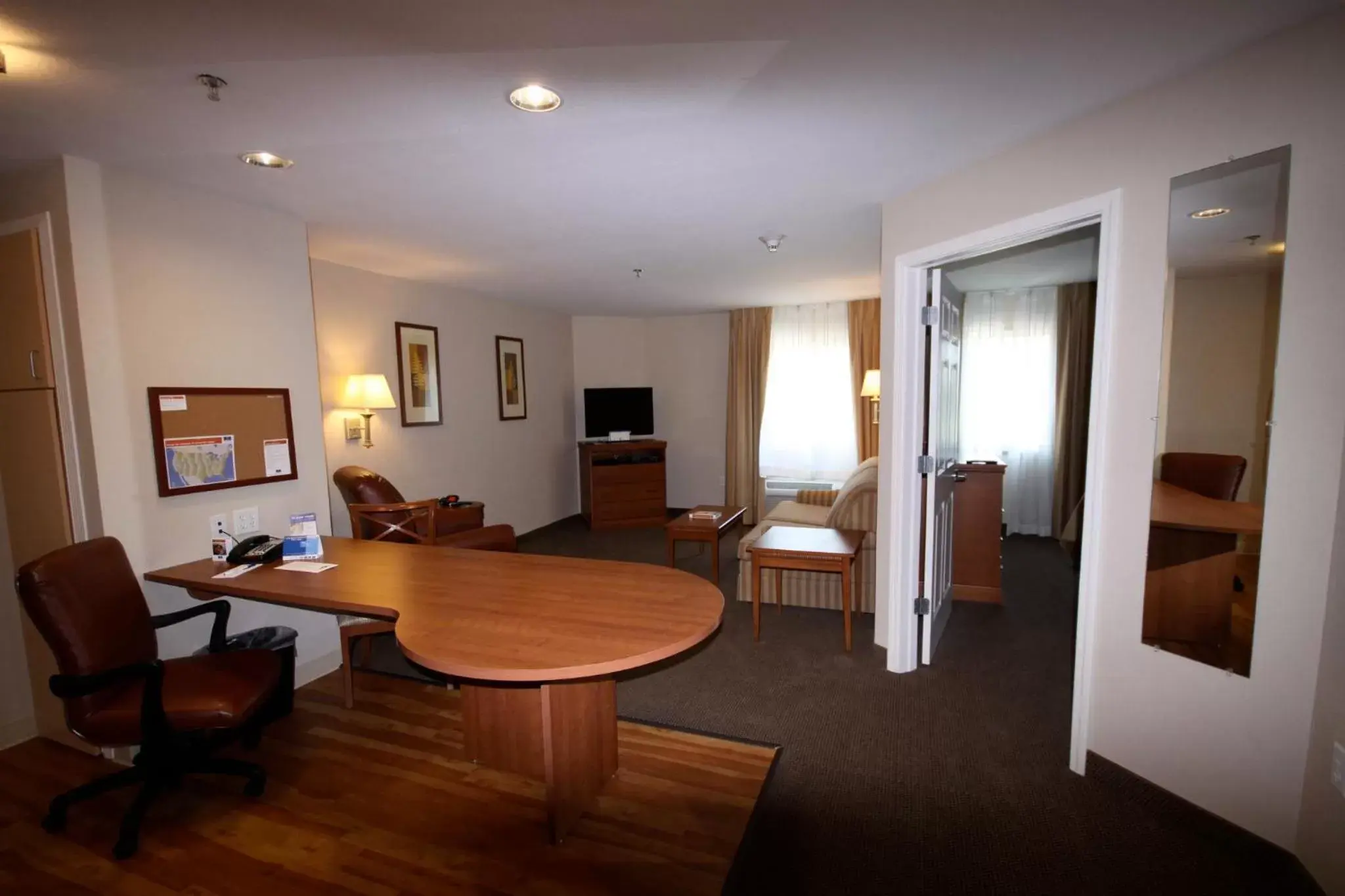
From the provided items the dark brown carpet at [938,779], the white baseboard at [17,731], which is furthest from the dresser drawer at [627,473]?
the white baseboard at [17,731]

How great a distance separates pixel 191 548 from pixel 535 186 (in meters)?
2.22

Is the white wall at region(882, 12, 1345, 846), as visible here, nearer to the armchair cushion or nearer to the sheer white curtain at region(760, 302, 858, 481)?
the armchair cushion

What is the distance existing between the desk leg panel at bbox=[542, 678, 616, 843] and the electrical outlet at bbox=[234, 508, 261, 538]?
6.24ft

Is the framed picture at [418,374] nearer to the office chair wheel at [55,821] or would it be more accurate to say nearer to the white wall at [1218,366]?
the office chair wheel at [55,821]

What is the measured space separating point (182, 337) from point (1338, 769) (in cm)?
420

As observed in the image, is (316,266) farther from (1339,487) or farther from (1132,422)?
(1339,487)

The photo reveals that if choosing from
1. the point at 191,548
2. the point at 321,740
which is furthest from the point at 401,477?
the point at 321,740

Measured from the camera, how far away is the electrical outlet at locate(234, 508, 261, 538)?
2.71m

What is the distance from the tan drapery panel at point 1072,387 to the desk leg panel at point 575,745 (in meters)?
4.99

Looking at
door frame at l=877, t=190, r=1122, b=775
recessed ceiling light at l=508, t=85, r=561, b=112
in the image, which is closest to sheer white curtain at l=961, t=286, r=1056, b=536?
door frame at l=877, t=190, r=1122, b=775

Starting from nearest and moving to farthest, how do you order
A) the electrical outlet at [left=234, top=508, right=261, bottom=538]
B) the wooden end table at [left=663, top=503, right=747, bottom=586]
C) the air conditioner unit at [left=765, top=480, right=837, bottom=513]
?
1. the electrical outlet at [left=234, top=508, right=261, bottom=538]
2. the wooden end table at [left=663, top=503, right=747, bottom=586]
3. the air conditioner unit at [left=765, top=480, right=837, bottom=513]

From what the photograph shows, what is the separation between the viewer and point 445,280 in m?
4.67

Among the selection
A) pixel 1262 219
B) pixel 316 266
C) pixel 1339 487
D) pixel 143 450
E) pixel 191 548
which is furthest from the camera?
pixel 316 266

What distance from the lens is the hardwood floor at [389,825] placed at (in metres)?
1.74
